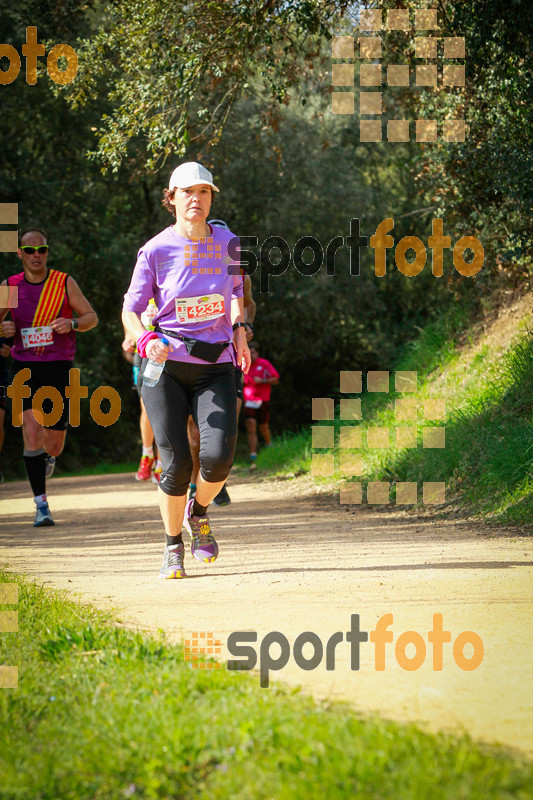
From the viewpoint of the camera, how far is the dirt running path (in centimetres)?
322

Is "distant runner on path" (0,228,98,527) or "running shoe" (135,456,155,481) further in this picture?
"running shoe" (135,456,155,481)

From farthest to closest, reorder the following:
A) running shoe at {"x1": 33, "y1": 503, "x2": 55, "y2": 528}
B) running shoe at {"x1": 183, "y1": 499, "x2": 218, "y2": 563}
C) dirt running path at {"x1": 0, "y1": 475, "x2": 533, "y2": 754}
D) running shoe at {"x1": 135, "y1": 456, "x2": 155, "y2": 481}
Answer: running shoe at {"x1": 135, "y1": 456, "x2": 155, "y2": 481}, running shoe at {"x1": 33, "y1": 503, "x2": 55, "y2": 528}, running shoe at {"x1": 183, "y1": 499, "x2": 218, "y2": 563}, dirt running path at {"x1": 0, "y1": 475, "x2": 533, "y2": 754}

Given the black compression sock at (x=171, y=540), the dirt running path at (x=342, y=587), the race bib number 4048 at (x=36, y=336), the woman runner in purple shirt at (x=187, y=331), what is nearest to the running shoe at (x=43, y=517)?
the dirt running path at (x=342, y=587)

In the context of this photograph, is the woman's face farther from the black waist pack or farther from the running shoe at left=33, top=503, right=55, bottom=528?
the running shoe at left=33, top=503, right=55, bottom=528

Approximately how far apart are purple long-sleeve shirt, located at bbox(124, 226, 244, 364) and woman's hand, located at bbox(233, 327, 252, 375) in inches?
8.6

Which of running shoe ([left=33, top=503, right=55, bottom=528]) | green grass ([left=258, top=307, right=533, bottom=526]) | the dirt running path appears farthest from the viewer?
running shoe ([left=33, top=503, right=55, bottom=528])

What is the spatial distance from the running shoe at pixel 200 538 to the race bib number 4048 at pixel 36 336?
2.82 meters

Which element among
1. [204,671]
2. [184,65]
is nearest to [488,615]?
[204,671]

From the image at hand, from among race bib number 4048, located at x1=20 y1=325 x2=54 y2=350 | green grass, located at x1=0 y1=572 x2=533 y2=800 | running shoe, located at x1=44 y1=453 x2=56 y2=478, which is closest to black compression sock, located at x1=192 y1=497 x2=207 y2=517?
green grass, located at x1=0 y1=572 x2=533 y2=800

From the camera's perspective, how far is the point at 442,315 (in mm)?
14602

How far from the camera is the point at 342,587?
509cm

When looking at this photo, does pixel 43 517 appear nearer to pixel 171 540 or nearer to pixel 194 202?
pixel 171 540

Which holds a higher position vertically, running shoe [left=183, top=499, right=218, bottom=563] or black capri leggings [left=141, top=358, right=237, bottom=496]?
black capri leggings [left=141, top=358, right=237, bottom=496]

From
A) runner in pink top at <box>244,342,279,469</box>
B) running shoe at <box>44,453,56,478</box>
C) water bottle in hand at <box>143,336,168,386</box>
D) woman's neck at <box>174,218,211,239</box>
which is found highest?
woman's neck at <box>174,218,211,239</box>
